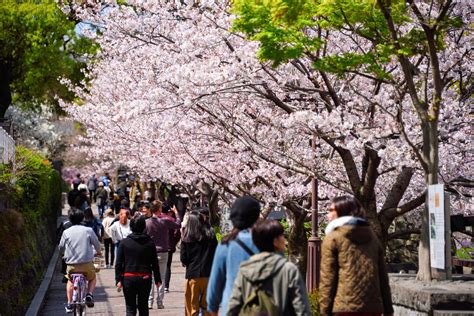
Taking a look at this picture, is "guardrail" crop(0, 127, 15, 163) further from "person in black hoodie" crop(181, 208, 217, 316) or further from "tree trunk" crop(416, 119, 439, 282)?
"tree trunk" crop(416, 119, 439, 282)

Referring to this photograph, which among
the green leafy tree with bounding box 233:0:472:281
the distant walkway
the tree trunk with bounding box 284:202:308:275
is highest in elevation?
the green leafy tree with bounding box 233:0:472:281

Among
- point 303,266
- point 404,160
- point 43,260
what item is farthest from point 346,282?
point 43,260

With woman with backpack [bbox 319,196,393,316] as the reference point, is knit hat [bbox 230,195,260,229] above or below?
above

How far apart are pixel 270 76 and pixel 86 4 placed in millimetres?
10255

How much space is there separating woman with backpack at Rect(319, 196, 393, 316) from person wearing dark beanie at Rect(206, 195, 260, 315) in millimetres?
609

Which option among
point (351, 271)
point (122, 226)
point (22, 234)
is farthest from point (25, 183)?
point (351, 271)

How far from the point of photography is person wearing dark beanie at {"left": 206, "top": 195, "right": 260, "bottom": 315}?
25.4 feet

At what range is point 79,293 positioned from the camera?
45.1ft

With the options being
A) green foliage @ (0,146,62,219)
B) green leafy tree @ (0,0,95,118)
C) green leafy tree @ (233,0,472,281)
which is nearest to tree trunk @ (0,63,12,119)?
green leafy tree @ (0,0,95,118)

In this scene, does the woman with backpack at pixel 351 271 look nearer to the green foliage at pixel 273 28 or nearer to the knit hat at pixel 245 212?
the knit hat at pixel 245 212

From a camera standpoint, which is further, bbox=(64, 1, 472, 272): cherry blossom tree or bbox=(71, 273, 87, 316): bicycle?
bbox=(71, 273, 87, 316): bicycle

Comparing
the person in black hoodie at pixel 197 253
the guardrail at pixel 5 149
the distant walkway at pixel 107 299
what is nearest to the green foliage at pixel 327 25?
the person in black hoodie at pixel 197 253

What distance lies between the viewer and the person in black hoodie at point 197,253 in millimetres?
12125

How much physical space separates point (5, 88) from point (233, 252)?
105ft
